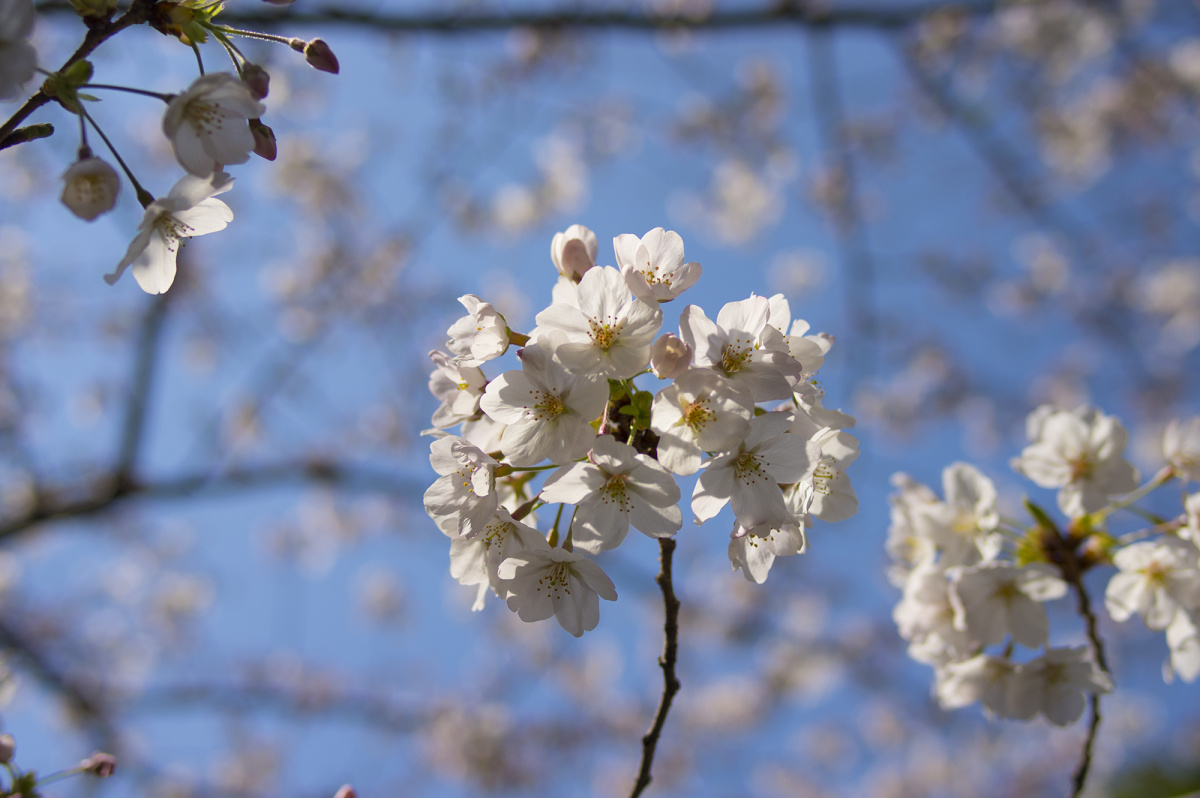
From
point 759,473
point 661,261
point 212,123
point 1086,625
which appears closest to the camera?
point 212,123

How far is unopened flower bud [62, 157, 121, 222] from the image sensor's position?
3.37 feet

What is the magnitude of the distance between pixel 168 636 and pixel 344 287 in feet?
18.6

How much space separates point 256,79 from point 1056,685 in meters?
2.08

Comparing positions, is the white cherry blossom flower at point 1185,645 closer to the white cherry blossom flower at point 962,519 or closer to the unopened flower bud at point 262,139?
the white cherry blossom flower at point 962,519

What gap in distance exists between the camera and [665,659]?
1.21 metres

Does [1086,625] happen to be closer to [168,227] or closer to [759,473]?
[759,473]

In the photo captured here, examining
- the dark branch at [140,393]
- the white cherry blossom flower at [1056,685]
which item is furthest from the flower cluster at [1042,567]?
the dark branch at [140,393]

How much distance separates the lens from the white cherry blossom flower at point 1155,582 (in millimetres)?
1459

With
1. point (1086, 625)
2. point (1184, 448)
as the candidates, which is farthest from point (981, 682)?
point (1184, 448)

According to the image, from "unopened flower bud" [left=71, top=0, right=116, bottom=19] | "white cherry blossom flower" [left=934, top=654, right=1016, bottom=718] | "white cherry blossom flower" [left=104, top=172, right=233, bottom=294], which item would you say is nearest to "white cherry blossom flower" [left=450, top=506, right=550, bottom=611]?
"white cherry blossom flower" [left=104, top=172, right=233, bottom=294]

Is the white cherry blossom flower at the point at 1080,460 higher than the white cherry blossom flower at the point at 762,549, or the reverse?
the white cherry blossom flower at the point at 1080,460

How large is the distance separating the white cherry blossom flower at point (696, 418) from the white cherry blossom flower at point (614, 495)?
0.14 ft

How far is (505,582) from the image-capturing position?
3.87 ft

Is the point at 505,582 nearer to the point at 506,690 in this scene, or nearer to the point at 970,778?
the point at 506,690
